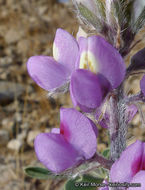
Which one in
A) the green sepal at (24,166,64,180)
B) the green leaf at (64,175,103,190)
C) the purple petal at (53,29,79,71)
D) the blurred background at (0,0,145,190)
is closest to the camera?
the purple petal at (53,29,79,71)

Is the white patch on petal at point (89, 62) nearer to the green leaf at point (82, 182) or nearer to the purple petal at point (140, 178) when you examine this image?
the purple petal at point (140, 178)

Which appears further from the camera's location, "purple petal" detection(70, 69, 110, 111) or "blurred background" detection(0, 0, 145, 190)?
"blurred background" detection(0, 0, 145, 190)

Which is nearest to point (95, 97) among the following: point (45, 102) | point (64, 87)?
point (64, 87)

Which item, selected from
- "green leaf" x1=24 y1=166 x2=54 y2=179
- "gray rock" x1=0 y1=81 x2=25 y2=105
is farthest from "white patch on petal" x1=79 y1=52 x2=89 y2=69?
"gray rock" x1=0 y1=81 x2=25 y2=105

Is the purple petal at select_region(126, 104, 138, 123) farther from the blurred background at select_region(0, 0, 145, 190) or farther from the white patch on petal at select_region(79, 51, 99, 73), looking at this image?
the white patch on petal at select_region(79, 51, 99, 73)

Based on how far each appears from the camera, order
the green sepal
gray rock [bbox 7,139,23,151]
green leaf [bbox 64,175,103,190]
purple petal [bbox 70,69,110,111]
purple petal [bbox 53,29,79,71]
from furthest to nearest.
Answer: gray rock [bbox 7,139,23,151]
the green sepal
green leaf [bbox 64,175,103,190]
purple petal [bbox 53,29,79,71]
purple petal [bbox 70,69,110,111]

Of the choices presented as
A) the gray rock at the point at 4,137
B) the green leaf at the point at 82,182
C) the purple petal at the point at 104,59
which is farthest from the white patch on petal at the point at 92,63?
the gray rock at the point at 4,137

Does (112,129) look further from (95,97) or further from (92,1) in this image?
(92,1)
